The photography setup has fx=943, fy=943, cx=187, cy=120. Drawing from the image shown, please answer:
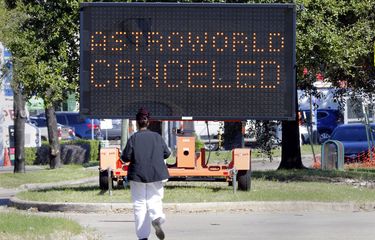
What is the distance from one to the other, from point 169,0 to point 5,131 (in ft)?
62.6

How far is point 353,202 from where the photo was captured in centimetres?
1762

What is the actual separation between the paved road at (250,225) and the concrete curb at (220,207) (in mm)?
207

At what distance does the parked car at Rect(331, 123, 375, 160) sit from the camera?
34.2 metres

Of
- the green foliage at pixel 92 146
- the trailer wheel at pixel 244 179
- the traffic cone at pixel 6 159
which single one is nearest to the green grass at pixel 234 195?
the trailer wheel at pixel 244 179

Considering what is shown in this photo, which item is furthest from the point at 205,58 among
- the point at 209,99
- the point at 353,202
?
the point at 353,202

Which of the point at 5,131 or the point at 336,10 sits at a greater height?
the point at 336,10

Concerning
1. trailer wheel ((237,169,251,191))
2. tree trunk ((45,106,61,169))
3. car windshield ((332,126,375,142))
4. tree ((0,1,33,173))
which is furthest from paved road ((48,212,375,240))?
car windshield ((332,126,375,142))

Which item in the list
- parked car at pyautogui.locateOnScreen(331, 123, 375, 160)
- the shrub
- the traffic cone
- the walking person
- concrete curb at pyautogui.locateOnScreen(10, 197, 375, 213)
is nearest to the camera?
the walking person

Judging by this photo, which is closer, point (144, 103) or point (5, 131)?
point (144, 103)

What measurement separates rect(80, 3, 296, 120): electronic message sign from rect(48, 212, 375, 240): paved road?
6.84ft

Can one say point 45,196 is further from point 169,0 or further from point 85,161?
point 85,161

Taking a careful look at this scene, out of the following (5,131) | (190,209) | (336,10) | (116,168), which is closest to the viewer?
(190,209)

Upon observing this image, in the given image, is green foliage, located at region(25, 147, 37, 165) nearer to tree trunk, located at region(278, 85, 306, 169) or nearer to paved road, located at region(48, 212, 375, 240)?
tree trunk, located at region(278, 85, 306, 169)

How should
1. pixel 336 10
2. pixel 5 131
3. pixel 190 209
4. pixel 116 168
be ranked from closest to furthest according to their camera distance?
pixel 190 209 < pixel 116 168 < pixel 336 10 < pixel 5 131
